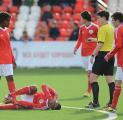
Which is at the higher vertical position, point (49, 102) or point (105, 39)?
point (105, 39)

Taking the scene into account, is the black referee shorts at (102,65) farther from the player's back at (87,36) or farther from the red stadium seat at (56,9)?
the red stadium seat at (56,9)

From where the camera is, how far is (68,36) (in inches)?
1115

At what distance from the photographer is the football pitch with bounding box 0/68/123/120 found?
11.9 m

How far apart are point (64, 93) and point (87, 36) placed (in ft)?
5.26

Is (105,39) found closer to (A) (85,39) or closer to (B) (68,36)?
(A) (85,39)

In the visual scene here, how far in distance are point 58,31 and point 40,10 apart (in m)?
2.85

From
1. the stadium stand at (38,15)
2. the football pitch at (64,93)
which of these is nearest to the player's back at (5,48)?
the football pitch at (64,93)

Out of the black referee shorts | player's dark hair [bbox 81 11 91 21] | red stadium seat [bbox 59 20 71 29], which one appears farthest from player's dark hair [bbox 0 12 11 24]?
red stadium seat [bbox 59 20 71 29]

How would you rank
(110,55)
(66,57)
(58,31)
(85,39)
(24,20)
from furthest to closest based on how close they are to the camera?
(24,20), (58,31), (66,57), (85,39), (110,55)

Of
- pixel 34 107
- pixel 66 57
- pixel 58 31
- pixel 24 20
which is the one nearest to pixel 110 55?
pixel 34 107

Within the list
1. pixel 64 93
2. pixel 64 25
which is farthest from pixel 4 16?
pixel 64 25

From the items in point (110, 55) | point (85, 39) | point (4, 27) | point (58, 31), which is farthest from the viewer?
point (58, 31)

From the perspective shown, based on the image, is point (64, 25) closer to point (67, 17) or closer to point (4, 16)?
point (67, 17)

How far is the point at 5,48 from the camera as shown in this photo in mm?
13414
